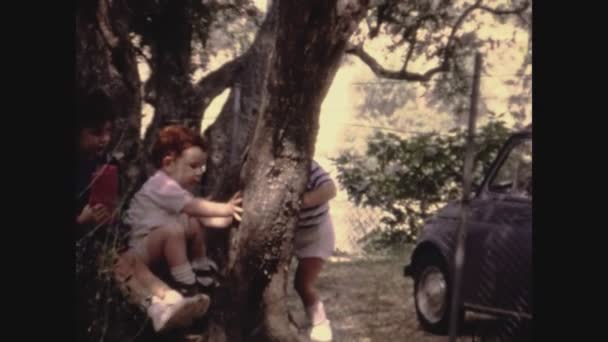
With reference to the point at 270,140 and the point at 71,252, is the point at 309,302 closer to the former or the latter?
the point at 270,140

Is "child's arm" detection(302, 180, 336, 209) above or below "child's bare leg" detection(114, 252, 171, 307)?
above

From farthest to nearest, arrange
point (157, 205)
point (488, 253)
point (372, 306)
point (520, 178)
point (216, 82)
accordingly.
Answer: point (216, 82), point (372, 306), point (520, 178), point (488, 253), point (157, 205)

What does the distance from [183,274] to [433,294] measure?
287 cm

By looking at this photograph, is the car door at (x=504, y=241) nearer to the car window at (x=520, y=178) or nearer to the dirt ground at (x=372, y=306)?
the car window at (x=520, y=178)

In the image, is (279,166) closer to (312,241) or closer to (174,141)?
(174,141)

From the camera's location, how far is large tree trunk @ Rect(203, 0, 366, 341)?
4309mm

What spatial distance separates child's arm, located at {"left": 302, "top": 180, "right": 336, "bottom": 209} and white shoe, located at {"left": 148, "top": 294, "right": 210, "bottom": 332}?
2.77ft

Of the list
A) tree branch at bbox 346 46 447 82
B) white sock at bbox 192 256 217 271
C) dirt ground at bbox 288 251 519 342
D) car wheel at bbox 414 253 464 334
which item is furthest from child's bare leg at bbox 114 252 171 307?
tree branch at bbox 346 46 447 82

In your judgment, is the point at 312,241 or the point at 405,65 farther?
the point at 405,65

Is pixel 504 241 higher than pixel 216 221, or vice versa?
pixel 216 221

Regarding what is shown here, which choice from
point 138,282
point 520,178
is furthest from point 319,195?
point 520,178

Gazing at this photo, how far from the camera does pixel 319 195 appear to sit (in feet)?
16.0

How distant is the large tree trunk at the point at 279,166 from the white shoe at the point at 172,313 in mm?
155

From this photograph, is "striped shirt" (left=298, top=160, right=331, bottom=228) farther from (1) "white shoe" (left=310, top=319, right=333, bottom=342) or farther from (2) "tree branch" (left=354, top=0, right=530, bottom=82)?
(2) "tree branch" (left=354, top=0, right=530, bottom=82)
